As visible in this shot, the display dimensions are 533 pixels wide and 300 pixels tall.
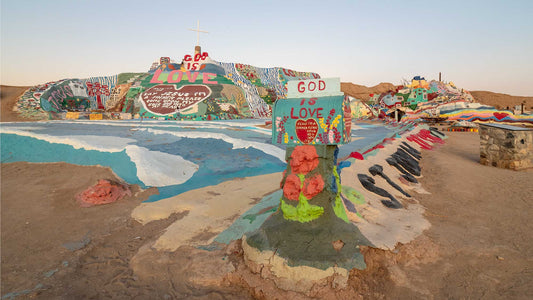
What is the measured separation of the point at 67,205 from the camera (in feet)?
17.4

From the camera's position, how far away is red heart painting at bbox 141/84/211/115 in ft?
61.1

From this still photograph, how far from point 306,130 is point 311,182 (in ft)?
1.91

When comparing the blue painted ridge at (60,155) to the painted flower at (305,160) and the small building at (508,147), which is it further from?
the small building at (508,147)

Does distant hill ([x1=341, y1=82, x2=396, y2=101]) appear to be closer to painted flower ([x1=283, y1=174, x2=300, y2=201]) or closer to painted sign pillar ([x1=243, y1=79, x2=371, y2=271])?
painted sign pillar ([x1=243, y1=79, x2=371, y2=271])

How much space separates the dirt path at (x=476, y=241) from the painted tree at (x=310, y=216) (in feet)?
2.09

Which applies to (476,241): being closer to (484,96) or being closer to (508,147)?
(508,147)

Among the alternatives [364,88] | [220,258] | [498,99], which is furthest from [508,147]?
[364,88]

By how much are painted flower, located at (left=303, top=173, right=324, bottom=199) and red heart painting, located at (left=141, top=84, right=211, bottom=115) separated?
16671 millimetres

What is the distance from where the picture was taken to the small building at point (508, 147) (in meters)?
7.20

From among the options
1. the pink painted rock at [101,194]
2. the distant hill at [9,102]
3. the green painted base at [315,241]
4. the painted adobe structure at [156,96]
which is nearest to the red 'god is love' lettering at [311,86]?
the green painted base at [315,241]

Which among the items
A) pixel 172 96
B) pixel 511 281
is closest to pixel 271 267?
pixel 511 281

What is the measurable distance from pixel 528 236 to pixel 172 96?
19.0 meters

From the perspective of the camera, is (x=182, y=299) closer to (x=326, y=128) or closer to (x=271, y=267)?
(x=271, y=267)

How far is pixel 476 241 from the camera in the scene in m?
3.42
